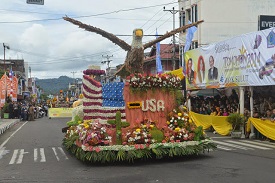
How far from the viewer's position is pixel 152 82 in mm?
11250

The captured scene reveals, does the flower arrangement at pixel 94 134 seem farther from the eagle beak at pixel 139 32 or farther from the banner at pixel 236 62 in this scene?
the banner at pixel 236 62

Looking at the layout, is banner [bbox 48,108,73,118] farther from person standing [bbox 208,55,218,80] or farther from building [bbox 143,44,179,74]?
person standing [bbox 208,55,218,80]

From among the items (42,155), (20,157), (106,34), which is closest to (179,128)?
(106,34)

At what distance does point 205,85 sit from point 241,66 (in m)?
4.35

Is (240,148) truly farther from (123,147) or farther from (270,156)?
(123,147)

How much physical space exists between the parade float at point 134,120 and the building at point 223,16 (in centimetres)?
2513

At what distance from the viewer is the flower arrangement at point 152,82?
1111 centimetres

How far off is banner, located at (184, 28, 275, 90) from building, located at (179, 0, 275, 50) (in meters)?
12.4

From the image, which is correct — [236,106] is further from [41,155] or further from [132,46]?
[41,155]

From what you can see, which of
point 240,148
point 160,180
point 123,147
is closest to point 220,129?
point 240,148

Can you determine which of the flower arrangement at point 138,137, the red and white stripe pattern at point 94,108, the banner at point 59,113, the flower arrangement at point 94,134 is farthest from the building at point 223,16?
the flower arrangement at point 94,134

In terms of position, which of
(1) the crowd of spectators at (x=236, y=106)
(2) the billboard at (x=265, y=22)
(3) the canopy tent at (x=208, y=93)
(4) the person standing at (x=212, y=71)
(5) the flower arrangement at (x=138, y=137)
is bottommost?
(5) the flower arrangement at (x=138, y=137)

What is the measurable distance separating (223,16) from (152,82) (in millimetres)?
27738

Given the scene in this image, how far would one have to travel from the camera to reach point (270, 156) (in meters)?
11.8
